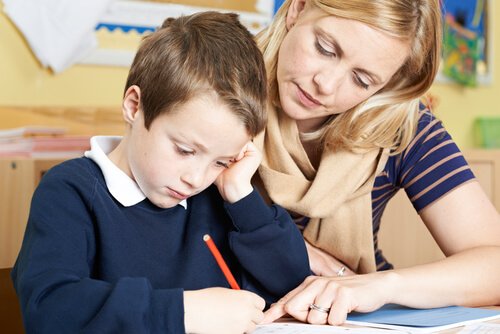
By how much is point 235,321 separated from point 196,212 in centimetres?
31

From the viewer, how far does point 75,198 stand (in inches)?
39.9

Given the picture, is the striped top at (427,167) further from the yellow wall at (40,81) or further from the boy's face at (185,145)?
the yellow wall at (40,81)

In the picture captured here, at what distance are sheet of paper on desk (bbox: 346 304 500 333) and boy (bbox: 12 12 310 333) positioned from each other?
0.16m

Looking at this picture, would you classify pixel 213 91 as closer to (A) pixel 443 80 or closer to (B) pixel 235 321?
(B) pixel 235 321

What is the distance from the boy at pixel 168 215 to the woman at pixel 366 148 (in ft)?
0.48

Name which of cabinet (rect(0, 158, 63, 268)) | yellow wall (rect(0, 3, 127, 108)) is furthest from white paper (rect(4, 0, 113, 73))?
cabinet (rect(0, 158, 63, 268))

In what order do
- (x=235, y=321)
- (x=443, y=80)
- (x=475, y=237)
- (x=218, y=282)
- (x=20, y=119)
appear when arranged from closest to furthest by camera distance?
1. (x=235, y=321)
2. (x=218, y=282)
3. (x=475, y=237)
4. (x=20, y=119)
5. (x=443, y=80)

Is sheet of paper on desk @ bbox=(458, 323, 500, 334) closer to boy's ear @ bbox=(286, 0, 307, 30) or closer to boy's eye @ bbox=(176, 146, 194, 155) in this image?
boy's eye @ bbox=(176, 146, 194, 155)

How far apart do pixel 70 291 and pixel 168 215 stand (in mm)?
286

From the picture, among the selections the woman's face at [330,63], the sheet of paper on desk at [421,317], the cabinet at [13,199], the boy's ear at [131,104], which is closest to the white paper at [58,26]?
the cabinet at [13,199]

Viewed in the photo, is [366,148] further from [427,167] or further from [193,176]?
[193,176]

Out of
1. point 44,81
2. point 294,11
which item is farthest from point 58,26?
point 294,11

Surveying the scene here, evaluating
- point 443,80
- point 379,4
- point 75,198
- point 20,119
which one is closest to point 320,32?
point 379,4

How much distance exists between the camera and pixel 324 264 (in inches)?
55.7
